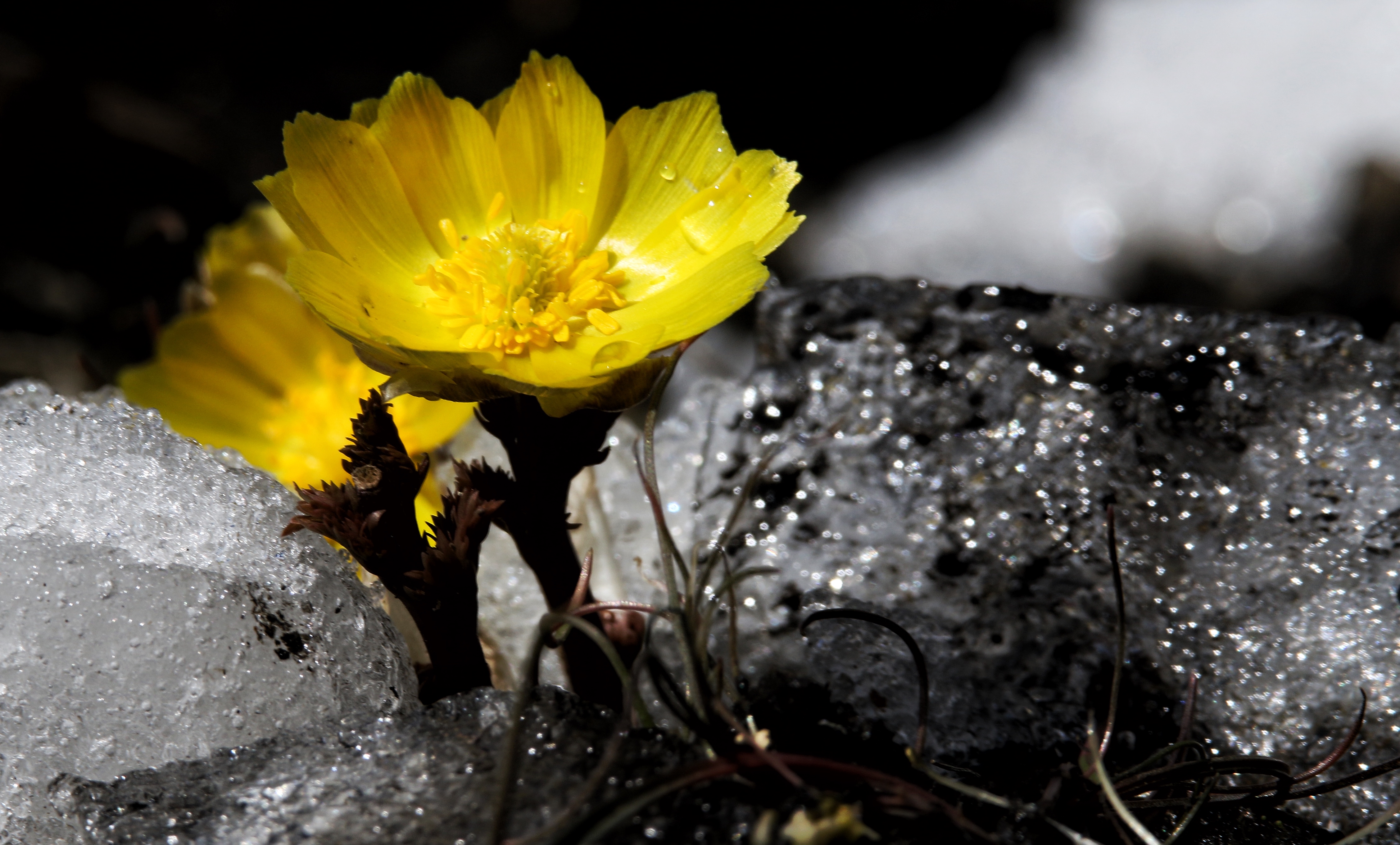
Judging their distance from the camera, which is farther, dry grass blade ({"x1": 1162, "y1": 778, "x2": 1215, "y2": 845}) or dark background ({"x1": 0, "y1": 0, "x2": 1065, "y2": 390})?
dark background ({"x1": 0, "y1": 0, "x2": 1065, "y2": 390})

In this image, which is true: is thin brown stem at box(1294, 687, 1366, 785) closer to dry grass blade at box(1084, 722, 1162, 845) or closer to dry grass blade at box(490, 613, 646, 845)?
dry grass blade at box(1084, 722, 1162, 845)

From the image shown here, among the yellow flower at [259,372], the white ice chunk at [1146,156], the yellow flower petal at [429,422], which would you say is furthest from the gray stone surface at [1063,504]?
the white ice chunk at [1146,156]

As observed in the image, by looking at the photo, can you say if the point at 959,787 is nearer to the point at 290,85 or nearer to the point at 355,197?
the point at 355,197

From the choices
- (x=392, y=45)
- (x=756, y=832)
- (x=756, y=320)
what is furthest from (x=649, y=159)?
(x=392, y=45)

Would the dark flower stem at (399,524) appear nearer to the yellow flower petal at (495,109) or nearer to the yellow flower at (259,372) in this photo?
the yellow flower petal at (495,109)

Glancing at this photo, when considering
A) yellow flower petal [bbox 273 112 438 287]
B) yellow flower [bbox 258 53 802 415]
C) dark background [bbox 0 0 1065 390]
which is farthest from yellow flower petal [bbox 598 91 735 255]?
dark background [bbox 0 0 1065 390]

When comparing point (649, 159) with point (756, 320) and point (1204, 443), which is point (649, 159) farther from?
point (1204, 443)

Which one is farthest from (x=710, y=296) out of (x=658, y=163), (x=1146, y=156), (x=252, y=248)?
(x=1146, y=156)
